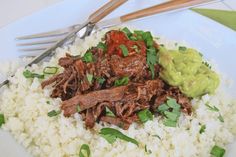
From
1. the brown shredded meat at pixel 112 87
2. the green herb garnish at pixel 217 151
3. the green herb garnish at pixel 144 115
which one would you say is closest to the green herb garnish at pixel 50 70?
the brown shredded meat at pixel 112 87

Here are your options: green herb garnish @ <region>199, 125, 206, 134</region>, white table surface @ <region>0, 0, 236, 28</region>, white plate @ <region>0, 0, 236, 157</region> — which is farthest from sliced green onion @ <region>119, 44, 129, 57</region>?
white table surface @ <region>0, 0, 236, 28</region>

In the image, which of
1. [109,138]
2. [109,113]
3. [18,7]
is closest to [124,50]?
[109,113]

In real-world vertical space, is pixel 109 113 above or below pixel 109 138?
above

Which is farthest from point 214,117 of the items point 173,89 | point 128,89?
point 128,89

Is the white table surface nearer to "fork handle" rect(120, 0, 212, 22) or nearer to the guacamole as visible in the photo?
"fork handle" rect(120, 0, 212, 22)

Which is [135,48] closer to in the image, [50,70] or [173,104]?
[173,104]

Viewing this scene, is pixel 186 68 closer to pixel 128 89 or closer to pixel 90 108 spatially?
pixel 128 89
